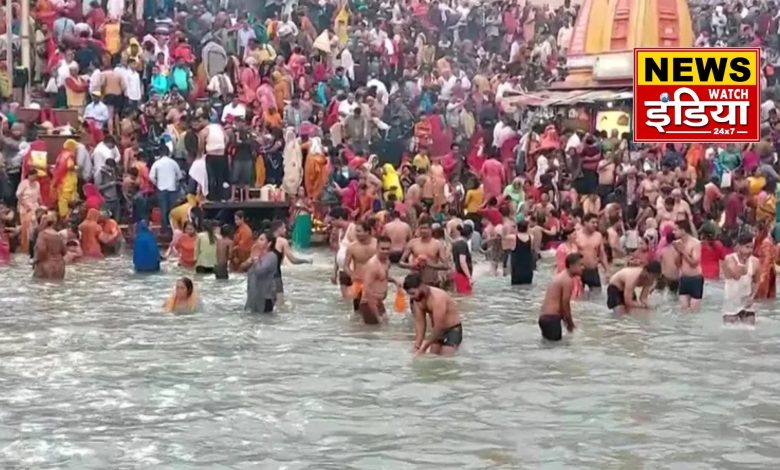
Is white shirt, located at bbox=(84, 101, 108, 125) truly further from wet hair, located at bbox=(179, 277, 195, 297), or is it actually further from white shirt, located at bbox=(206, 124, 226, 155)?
wet hair, located at bbox=(179, 277, 195, 297)

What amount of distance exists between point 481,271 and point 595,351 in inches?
238

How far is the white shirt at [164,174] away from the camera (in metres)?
21.6

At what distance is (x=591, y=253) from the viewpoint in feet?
55.4

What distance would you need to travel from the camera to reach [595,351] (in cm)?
1352

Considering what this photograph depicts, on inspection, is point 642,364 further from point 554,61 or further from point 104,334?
point 554,61

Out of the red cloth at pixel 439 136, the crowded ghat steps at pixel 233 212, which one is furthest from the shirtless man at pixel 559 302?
the red cloth at pixel 439 136

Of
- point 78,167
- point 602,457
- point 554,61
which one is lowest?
point 602,457

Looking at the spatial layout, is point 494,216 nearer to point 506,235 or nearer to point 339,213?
point 506,235

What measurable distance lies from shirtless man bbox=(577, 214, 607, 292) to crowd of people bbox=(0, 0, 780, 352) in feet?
0.07

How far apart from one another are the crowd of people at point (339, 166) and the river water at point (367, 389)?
0.72 m

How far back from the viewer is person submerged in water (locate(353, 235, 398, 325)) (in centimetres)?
1451

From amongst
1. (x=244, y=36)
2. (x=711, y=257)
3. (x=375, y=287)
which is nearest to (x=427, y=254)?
(x=375, y=287)

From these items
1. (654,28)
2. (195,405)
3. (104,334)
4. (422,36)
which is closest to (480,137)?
(422,36)

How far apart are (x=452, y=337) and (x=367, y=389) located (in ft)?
4.83
